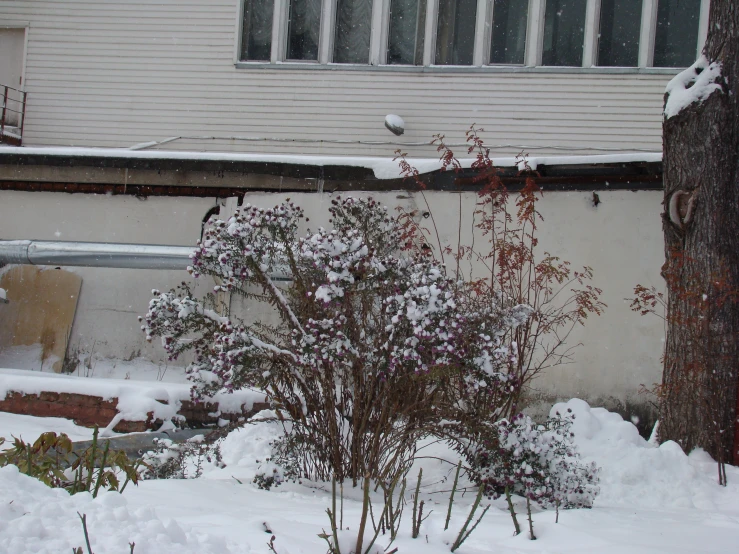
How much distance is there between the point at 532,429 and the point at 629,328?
321 cm

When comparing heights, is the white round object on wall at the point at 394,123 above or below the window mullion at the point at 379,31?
below

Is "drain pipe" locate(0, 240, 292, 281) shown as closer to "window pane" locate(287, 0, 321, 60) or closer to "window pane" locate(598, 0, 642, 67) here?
"window pane" locate(287, 0, 321, 60)

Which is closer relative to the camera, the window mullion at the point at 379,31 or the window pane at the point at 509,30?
the window pane at the point at 509,30

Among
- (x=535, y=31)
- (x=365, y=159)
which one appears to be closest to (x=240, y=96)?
(x=365, y=159)

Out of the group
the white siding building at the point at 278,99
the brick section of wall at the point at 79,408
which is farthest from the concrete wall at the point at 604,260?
the brick section of wall at the point at 79,408

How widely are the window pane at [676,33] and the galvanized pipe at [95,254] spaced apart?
6.34 meters

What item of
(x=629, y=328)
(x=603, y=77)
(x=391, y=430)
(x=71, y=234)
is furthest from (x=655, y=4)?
(x=71, y=234)

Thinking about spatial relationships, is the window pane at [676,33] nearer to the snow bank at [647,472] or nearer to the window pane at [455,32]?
the window pane at [455,32]

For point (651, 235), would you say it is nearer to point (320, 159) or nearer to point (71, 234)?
point (320, 159)

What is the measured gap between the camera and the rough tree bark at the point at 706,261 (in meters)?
5.89

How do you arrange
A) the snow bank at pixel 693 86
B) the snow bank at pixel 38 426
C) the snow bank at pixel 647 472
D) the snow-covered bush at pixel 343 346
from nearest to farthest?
1. the snow-covered bush at pixel 343 346
2. the snow bank at pixel 647 472
3. the snow bank at pixel 693 86
4. the snow bank at pixel 38 426

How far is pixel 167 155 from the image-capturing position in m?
8.92

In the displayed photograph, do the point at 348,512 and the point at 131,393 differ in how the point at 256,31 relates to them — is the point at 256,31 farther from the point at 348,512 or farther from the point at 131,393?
the point at 348,512

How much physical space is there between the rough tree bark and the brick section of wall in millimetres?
3835
